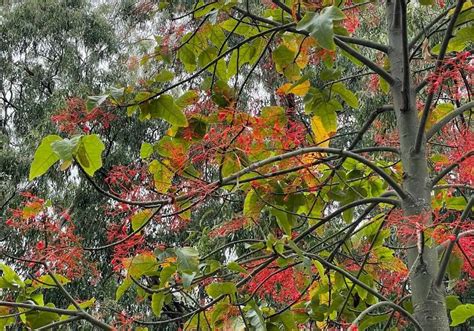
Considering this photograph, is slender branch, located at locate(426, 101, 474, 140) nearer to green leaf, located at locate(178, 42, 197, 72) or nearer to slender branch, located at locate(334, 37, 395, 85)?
slender branch, located at locate(334, 37, 395, 85)

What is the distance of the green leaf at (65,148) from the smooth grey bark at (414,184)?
18.8 inches

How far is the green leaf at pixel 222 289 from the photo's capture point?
3.09ft

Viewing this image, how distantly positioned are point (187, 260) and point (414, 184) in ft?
1.18

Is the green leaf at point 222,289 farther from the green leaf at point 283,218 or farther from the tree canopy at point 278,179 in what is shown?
the green leaf at point 283,218

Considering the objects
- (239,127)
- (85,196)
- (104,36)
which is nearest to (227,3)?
(239,127)

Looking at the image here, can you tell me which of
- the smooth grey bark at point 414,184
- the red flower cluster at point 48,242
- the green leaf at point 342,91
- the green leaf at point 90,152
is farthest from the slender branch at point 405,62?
the red flower cluster at point 48,242

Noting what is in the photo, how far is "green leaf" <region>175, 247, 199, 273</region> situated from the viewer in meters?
0.87

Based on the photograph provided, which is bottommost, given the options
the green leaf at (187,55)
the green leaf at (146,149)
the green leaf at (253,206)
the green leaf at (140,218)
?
the green leaf at (140,218)

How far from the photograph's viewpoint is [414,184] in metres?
0.95

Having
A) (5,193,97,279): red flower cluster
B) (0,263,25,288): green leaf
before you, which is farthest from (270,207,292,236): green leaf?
(0,263,25,288): green leaf

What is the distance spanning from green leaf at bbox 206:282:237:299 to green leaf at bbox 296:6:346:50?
1.27ft

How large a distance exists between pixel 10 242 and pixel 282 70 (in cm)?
398

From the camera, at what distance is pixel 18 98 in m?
6.02

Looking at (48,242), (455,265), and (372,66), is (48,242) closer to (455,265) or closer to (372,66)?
(372,66)
